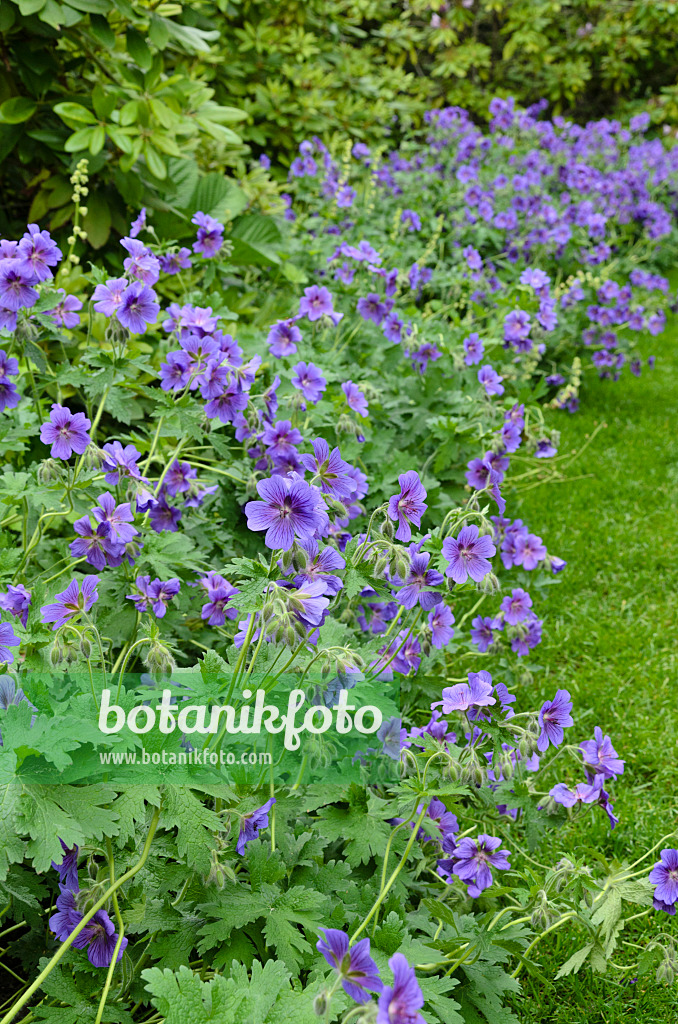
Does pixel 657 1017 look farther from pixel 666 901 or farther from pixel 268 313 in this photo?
pixel 268 313

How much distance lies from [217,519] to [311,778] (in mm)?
859

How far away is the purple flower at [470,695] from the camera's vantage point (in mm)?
1406

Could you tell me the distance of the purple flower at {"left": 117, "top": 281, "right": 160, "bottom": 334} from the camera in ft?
5.91

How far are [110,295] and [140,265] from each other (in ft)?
0.30

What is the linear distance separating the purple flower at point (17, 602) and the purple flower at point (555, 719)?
0.98 meters

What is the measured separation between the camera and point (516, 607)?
6.57 feet

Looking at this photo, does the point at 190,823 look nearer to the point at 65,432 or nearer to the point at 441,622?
the point at 441,622

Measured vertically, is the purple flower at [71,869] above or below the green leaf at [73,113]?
below

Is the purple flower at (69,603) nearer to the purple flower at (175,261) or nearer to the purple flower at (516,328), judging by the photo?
the purple flower at (175,261)

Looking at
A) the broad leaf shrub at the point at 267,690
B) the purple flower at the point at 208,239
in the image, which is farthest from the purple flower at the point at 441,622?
the purple flower at the point at 208,239

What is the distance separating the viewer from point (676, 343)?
5438 mm

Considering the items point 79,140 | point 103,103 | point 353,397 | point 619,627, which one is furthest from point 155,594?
point 103,103

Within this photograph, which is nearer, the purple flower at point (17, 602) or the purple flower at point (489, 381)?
the purple flower at point (17, 602)

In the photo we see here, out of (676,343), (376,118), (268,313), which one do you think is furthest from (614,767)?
(376,118)
